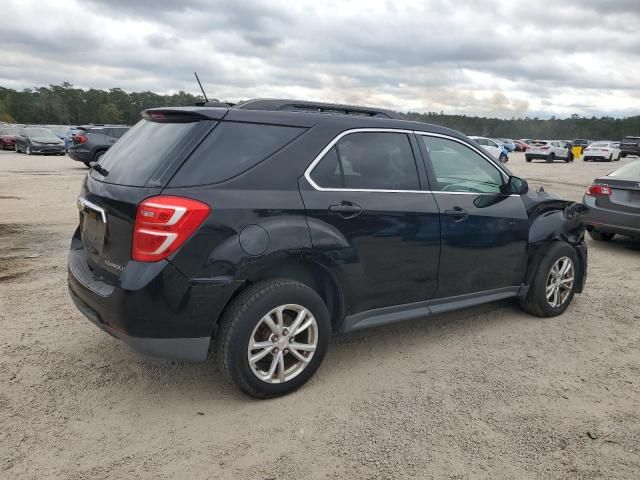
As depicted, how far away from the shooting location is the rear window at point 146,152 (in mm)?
3041

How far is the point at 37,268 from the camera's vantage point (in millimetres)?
5863

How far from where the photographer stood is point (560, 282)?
484 centimetres

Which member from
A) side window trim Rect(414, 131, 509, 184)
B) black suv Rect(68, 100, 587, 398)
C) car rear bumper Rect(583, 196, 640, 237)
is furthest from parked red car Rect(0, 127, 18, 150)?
side window trim Rect(414, 131, 509, 184)

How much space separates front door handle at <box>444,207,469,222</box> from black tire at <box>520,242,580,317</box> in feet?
3.73

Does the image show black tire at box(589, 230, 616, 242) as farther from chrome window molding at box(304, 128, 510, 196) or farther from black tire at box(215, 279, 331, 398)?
black tire at box(215, 279, 331, 398)

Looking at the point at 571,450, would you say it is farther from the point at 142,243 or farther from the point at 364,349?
the point at 142,243

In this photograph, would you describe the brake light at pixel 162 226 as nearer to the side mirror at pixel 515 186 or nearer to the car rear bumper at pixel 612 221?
the side mirror at pixel 515 186

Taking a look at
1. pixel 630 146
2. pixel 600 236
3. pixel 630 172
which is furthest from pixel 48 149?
pixel 630 146

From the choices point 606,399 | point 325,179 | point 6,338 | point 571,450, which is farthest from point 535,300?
point 6,338

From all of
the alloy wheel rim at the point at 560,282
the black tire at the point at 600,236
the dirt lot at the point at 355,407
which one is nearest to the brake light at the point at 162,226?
the dirt lot at the point at 355,407

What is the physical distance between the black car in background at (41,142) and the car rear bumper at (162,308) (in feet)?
93.0

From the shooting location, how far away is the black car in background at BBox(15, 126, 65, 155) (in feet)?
91.3

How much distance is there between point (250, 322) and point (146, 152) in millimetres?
1210

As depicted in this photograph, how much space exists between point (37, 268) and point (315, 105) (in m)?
3.92
